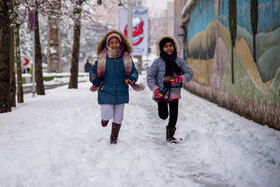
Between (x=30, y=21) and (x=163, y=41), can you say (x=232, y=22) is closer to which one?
(x=163, y=41)

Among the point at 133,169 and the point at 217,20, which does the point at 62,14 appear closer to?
the point at 217,20

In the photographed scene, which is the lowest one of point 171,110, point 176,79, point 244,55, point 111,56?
point 171,110

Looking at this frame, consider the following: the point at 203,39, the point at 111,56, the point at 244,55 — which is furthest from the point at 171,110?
the point at 203,39

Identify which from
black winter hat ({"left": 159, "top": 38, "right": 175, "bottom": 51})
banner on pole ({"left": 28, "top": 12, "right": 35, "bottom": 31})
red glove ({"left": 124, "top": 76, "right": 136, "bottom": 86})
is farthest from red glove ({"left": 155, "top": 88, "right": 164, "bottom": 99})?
banner on pole ({"left": 28, "top": 12, "right": 35, "bottom": 31})

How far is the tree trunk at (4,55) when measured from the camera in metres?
6.62

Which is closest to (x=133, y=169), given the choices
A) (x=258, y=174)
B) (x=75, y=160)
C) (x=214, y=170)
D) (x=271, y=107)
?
(x=75, y=160)

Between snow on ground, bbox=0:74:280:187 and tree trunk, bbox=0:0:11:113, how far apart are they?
1.32m

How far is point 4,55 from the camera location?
22.4 ft

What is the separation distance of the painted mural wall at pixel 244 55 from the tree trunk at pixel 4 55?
5.43 metres

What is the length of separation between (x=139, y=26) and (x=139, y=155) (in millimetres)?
27971

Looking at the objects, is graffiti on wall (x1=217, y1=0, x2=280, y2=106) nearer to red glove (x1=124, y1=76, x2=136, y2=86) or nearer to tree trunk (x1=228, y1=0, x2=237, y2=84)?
tree trunk (x1=228, y1=0, x2=237, y2=84)

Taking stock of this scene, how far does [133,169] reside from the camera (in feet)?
10.8

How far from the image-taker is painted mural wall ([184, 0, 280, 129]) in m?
4.74

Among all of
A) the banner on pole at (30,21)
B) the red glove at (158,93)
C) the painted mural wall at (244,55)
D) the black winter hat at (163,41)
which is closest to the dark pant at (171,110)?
the red glove at (158,93)
